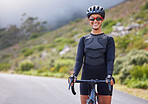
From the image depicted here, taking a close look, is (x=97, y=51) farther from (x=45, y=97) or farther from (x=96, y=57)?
(x=45, y=97)

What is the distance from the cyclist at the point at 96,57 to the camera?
11.5 ft

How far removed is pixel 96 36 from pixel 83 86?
33.6 inches

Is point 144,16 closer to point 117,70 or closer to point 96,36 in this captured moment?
point 117,70

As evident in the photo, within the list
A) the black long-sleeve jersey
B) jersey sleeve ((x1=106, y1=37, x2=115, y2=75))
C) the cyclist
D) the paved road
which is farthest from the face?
the paved road

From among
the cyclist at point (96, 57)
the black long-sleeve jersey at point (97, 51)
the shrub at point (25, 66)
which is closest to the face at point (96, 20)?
the cyclist at point (96, 57)

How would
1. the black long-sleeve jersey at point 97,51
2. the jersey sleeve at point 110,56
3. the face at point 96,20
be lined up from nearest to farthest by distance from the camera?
1. the jersey sleeve at point 110,56
2. the black long-sleeve jersey at point 97,51
3. the face at point 96,20

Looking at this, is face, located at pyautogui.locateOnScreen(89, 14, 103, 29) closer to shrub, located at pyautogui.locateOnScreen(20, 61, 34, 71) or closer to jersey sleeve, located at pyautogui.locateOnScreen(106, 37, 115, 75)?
jersey sleeve, located at pyautogui.locateOnScreen(106, 37, 115, 75)

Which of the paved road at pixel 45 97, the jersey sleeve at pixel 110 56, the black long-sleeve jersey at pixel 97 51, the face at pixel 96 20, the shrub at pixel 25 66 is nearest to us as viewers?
the jersey sleeve at pixel 110 56

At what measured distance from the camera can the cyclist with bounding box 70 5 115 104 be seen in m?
3.51

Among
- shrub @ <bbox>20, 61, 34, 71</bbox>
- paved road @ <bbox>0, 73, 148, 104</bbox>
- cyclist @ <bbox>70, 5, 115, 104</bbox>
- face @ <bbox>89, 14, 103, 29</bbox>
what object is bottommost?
paved road @ <bbox>0, 73, 148, 104</bbox>

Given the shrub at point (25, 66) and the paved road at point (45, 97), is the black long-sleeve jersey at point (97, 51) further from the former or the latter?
the shrub at point (25, 66)

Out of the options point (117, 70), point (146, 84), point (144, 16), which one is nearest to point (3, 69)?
point (144, 16)

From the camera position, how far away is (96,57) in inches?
141

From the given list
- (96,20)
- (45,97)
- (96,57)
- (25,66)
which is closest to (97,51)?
(96,57)
